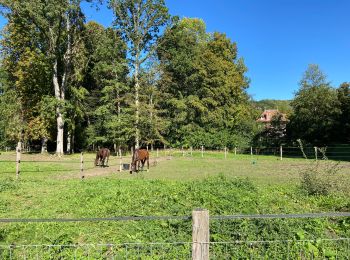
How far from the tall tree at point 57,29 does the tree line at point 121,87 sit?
10cm

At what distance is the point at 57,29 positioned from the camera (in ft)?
110

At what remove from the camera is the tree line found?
3478 cm

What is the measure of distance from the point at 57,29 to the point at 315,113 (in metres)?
30.9

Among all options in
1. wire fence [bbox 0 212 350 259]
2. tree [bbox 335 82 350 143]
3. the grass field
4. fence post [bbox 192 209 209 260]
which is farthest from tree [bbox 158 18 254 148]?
fence post [bbox 192 209 209 260]

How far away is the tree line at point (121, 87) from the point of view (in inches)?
1369

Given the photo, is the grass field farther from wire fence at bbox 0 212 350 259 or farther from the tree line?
the tree line

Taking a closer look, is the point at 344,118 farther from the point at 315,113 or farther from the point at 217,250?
the point at 217,250

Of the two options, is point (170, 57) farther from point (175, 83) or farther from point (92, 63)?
point (92, 63)

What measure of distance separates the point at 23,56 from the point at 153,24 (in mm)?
14000

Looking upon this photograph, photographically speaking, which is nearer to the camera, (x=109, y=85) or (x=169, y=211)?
(x=169, y=211)

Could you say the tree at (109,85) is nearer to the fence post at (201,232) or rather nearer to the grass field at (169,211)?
the grass field at (169,211)

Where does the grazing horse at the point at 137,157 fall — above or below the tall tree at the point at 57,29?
below

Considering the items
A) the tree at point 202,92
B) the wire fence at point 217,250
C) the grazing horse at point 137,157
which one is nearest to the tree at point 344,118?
the tree at point 202,92

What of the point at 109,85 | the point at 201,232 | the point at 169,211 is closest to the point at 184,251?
the point at 169,211
